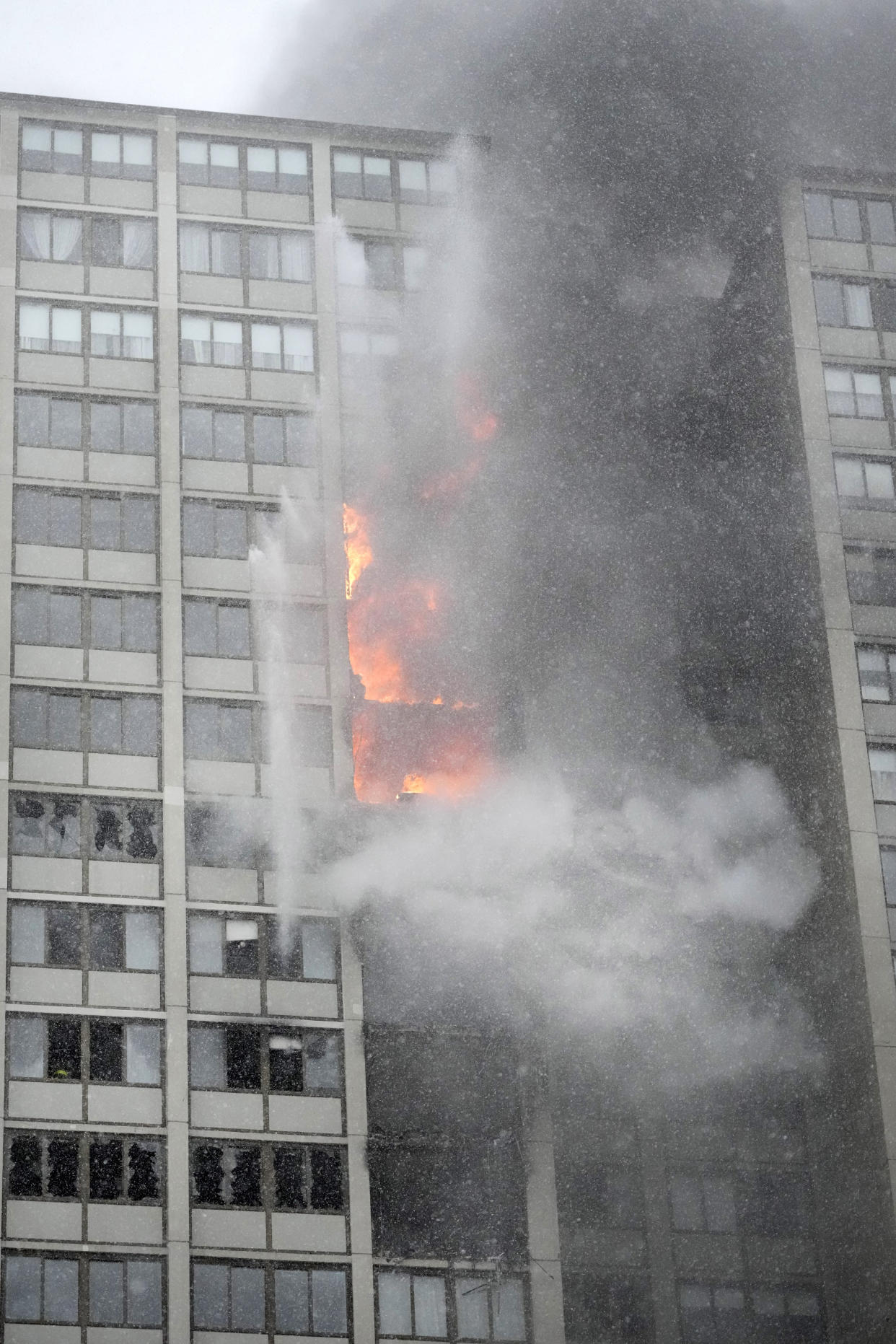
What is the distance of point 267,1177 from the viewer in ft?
174

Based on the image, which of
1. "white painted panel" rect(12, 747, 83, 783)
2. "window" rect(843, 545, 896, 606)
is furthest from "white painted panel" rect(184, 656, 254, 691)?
Answer: "window" rect(843, 545, 896, 606)

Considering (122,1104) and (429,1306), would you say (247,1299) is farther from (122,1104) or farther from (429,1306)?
(122,1104)

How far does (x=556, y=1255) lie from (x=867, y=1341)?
31.9 feet

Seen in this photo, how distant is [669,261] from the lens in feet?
233

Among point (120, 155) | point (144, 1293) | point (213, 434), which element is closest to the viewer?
point (144, 1293)

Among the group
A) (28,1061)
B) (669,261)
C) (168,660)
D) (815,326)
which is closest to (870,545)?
(815,326)

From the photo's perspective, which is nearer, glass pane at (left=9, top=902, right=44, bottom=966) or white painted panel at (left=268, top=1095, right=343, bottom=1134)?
white painted panel at (left=268, top=1095, right=343, bottom=1134)

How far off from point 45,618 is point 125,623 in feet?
6.79

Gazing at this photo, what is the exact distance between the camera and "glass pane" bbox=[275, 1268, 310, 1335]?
169 feet

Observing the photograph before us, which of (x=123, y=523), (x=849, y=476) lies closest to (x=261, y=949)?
(x=123, y=523)

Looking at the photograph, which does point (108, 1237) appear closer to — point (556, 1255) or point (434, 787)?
point (556, 1255)

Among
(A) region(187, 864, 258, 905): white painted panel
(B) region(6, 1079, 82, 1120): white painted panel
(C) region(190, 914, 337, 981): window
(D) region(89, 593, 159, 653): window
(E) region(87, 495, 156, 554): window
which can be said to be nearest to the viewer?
(B) region(6, 1079, 82, 1120): white painted panel

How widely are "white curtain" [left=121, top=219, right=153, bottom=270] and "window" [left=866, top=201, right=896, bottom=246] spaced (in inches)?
851

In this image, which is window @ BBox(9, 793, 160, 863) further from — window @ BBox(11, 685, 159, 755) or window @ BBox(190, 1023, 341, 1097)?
window @ BBox(190, 1023, 341, 1097)
